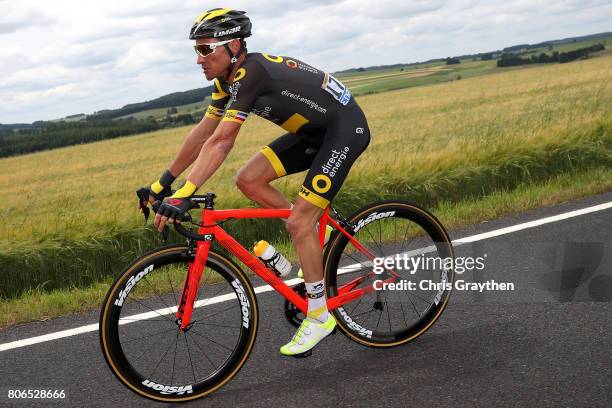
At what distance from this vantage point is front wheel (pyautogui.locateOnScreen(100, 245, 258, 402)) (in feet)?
12.1

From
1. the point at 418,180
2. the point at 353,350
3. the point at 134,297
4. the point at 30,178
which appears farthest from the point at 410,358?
the point at 30,178

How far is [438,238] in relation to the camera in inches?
181

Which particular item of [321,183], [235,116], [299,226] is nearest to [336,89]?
[321,183]

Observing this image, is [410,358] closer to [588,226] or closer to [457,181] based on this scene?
[588,226]

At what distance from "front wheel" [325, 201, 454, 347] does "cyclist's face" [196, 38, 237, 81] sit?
1.25 meters

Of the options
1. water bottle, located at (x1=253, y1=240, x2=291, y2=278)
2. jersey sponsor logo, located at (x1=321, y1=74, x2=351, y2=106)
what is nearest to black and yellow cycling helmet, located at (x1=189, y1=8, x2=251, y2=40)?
jersey sponsor logo, located at (x1=321, y1=74, x2=351, y2=106)

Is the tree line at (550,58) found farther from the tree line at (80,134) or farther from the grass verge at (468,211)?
the grass verge at (468,211)

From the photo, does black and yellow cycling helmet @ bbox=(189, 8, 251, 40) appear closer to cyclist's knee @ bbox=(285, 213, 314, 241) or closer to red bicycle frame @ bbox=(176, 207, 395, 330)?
red bicycle frame @ bbox=(176, 207, 395, 330)

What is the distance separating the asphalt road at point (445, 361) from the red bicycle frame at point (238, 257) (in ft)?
1.25

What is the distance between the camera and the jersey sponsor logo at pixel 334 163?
4164mm

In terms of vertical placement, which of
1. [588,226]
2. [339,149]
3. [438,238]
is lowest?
[588,226]

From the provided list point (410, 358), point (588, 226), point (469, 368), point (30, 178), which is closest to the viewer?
point (469, 368)

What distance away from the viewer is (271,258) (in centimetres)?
416

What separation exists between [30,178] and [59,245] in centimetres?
2700
